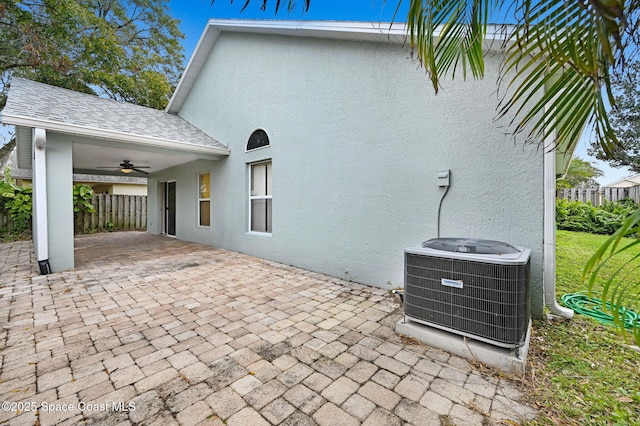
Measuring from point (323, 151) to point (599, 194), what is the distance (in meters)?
12.5

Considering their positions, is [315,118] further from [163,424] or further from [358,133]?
[163,424]

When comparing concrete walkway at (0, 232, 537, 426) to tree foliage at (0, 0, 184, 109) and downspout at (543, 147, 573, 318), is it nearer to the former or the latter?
downspout at (543, 147, 573, 318)

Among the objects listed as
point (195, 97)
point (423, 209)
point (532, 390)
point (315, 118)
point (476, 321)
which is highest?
point (195, 97)

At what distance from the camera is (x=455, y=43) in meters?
2.09

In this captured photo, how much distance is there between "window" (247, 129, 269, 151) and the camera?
6461mm

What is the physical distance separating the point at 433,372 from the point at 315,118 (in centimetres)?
448

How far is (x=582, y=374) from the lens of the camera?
7.31 ft

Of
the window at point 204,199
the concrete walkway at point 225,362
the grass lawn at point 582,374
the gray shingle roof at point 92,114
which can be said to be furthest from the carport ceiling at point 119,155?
the grass lawn at point 582,374

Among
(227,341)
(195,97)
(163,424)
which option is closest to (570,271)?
(227,341)

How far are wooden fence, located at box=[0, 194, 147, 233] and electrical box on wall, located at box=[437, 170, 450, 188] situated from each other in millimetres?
13441

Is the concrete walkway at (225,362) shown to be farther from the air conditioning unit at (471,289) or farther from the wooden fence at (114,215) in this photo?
the wooden fence at (114,215)

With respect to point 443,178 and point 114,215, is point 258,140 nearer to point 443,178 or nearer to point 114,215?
point 443,178

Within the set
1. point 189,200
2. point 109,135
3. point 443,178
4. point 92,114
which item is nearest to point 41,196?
point 109,135

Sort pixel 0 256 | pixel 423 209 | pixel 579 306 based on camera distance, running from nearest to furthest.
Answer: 1. pixel 579 306
2. pixel 423 209
3. pixel 0 256
